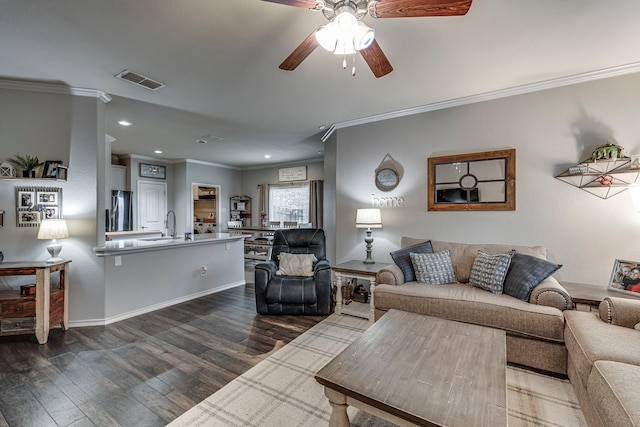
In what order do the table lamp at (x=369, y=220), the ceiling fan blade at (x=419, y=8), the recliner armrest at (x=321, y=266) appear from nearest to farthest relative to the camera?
1. the ceiling fan blade at (x=419, y=8)
2. the recliner armrest at (x=321, y=266)
3. the table lamp at (x=369, y=220)

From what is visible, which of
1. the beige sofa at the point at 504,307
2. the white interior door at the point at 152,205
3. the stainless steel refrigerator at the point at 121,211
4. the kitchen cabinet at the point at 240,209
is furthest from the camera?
the kitchen cabinet at the point at 240,209

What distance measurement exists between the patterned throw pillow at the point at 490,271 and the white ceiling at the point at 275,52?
1.88 metres

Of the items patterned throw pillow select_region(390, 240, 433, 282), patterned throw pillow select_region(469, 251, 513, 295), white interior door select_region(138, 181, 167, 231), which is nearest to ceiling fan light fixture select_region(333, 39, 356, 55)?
patterned throw pillow select_region(390, 240, 433, 282)

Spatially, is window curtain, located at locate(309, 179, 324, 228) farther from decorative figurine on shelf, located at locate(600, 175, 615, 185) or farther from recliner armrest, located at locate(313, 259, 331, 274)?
decorative figurine on shelf, located at locate(600, 175, 615, 185)

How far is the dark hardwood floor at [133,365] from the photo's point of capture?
1847 millimetres

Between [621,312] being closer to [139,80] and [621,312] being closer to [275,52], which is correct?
[275,52]

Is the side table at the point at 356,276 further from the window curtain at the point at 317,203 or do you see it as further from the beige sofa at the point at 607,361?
the window curtain at the point at 317,203

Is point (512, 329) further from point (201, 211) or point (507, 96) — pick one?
point (201, 211)

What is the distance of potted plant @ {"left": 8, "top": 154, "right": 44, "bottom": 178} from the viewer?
2953mm

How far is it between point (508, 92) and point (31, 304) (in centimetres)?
556

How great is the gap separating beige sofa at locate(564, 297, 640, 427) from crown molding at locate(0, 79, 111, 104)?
4.88 metres

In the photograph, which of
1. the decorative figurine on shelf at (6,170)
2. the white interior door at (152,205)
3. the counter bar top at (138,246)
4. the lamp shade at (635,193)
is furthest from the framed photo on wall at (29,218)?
the lamp shade at (635,193)

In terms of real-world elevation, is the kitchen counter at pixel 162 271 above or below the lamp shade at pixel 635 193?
below

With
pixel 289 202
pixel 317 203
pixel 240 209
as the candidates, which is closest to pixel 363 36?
pixel 317 203
